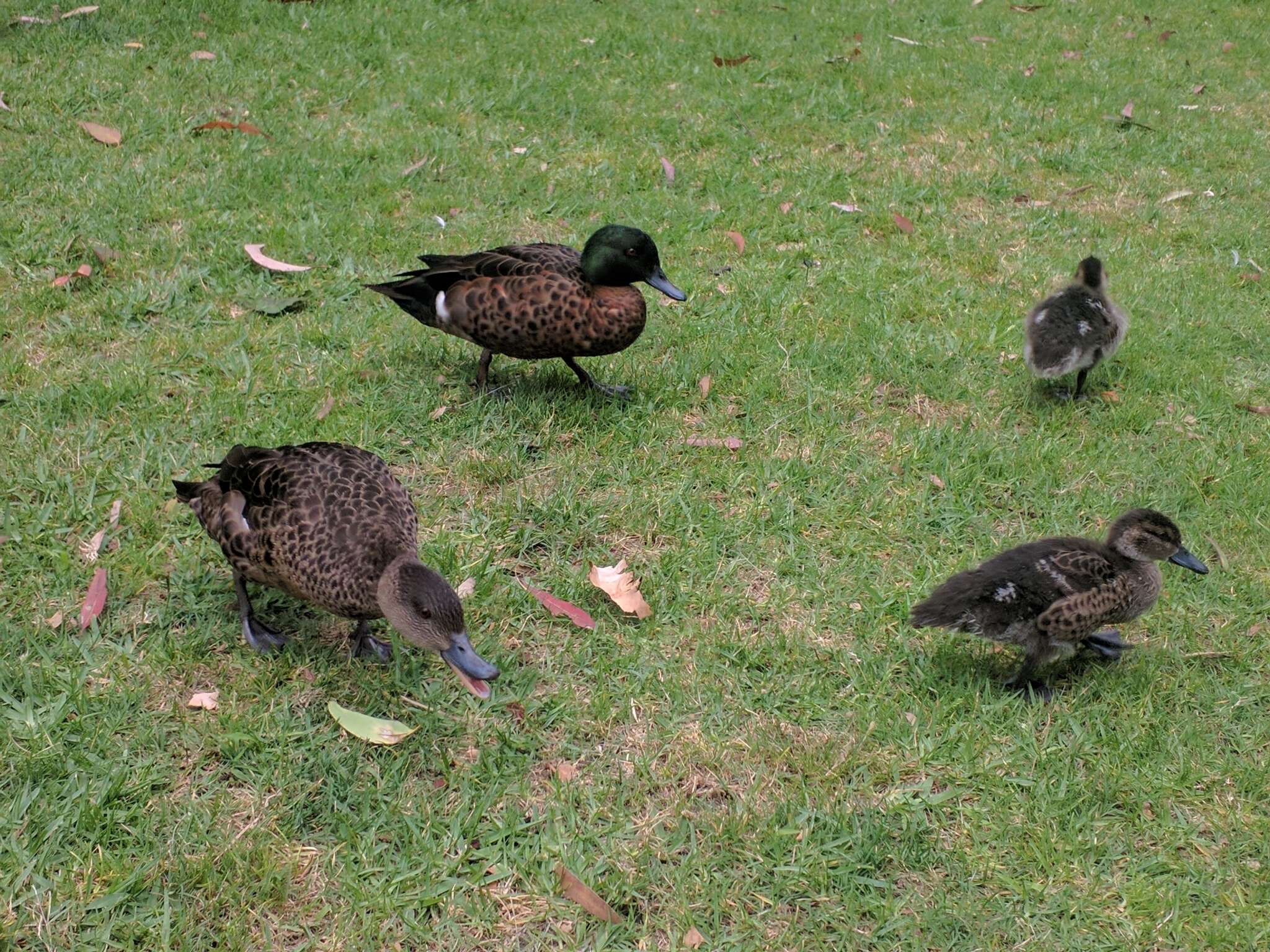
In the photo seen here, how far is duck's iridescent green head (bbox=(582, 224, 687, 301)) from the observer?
466cm

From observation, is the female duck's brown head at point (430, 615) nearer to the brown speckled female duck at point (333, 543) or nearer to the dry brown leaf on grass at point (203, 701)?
the brown speckled female duck at point (333, 543)

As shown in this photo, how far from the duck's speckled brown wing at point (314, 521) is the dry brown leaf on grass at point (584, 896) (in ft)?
3.17

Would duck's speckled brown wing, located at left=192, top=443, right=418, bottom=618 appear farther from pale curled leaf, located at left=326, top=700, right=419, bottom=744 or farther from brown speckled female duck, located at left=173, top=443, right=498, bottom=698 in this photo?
pale curled leaf, located at left=326, top=700, right=419, bottom=744

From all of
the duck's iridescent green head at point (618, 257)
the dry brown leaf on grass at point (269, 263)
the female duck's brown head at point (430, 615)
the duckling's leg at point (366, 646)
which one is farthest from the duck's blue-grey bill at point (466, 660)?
the dry brown leaf on grass at point (269, 263)

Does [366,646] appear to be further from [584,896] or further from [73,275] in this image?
[73,275]

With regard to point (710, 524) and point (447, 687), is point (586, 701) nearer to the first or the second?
point (447, 687)

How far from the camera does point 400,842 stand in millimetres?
2947

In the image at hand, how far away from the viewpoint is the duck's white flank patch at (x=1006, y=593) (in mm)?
3342

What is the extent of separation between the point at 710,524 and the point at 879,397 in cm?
135

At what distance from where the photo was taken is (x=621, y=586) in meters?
3.81

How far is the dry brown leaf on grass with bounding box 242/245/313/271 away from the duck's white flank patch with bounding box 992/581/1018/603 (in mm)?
4043

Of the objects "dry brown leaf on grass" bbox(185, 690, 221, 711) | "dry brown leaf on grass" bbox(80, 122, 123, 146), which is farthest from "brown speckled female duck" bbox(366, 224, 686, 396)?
"dry brown leaf on grass" bbox(80, 122, 123, 146)

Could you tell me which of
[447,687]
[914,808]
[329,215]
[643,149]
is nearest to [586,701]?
[447,687]

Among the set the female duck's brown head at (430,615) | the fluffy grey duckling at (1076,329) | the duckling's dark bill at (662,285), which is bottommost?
the female duck's brown head at (430,615)
